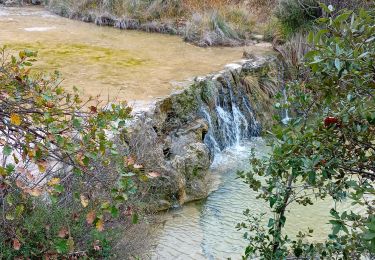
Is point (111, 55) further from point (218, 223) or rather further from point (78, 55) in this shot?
point (218, 223)

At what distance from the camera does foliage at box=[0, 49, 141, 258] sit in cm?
191

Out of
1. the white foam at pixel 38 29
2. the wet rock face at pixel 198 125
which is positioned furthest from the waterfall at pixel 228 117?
the white foam at pixel 38 29

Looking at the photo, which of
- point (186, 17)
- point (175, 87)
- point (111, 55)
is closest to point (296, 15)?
point (186, 17)

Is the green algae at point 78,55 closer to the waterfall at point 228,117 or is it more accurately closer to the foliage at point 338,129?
the waterfall at point 228,117

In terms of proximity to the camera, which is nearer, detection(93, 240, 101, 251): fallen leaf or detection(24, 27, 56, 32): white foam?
detection(93, 240, 101, 251): fallen leaf

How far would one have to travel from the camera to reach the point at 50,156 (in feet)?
6.61

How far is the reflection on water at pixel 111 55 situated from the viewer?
6621 millimetres

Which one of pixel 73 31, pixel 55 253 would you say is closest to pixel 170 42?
pixel 73 31

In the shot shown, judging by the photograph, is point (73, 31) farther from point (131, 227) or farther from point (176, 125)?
point (131, 227)

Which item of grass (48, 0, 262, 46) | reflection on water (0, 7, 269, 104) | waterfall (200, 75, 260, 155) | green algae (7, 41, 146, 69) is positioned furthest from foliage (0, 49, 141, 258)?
grass (48, 0, 262, 46)

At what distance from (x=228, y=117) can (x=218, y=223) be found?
276 cm

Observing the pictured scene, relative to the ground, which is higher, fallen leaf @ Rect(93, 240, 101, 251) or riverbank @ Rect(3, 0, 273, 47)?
riverbank @ Rect(3, 0, 273, 47)

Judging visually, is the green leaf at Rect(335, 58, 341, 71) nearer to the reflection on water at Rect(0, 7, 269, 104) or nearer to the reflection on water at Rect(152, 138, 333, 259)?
the reflection on water at Rect(152, 138, 333, 259)

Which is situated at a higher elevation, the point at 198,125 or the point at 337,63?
the point at 337,63
